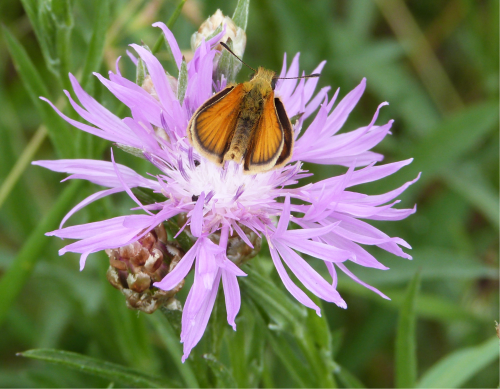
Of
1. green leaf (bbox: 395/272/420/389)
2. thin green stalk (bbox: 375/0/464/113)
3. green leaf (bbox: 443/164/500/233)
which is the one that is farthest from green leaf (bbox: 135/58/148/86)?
thin green stalk (bbox: 375/0/464/113)

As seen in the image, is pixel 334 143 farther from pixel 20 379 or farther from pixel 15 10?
pixel 15 10

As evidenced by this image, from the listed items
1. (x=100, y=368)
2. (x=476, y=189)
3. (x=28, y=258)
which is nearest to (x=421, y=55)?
(x=476, y=189)

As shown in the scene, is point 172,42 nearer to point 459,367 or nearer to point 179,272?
point 179,272

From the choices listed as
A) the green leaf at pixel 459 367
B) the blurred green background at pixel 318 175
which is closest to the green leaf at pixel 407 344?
the blurred green background at pixel 318 175

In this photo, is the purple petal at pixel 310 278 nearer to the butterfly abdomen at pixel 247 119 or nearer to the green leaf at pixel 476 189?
the butterfly abdomen at pixel 247 119

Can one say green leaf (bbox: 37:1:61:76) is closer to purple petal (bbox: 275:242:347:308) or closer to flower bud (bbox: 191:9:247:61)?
flower bud (bbox: 191:9:247:61)

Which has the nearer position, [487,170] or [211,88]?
[211,88]

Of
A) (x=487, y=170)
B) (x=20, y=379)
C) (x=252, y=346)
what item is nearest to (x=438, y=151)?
(x=487, y=170)
